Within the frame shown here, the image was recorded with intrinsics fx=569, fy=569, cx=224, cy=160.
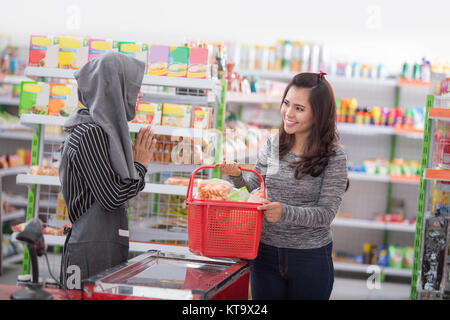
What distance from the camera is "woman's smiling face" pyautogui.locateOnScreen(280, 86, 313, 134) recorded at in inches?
93.9

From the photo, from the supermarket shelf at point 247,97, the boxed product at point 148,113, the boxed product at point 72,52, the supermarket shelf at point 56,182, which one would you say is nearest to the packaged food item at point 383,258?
the supermarket shelf at point 247,97

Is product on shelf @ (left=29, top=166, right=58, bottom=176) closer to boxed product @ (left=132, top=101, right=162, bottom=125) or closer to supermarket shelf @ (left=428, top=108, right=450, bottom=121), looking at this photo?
boxed product @ (left=132, top=101, right=162, bottom=125)

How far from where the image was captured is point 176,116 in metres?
3.79

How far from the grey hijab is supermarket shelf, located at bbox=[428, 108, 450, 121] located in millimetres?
2122

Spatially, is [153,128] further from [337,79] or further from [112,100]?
[337,79]

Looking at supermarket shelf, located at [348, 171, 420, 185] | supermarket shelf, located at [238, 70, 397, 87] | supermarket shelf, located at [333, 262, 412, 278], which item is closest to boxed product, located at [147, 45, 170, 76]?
supermarket shelf, located at [238, 70, 397, 87]

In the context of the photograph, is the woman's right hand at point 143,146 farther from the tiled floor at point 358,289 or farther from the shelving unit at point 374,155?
the shelving unit at point 374,155

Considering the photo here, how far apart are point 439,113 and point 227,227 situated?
214cm

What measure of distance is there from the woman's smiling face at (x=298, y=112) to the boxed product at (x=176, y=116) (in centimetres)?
147

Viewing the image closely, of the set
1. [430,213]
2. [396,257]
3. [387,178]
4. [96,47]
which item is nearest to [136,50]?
[96,47]

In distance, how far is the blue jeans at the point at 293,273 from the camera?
236 centimetres
